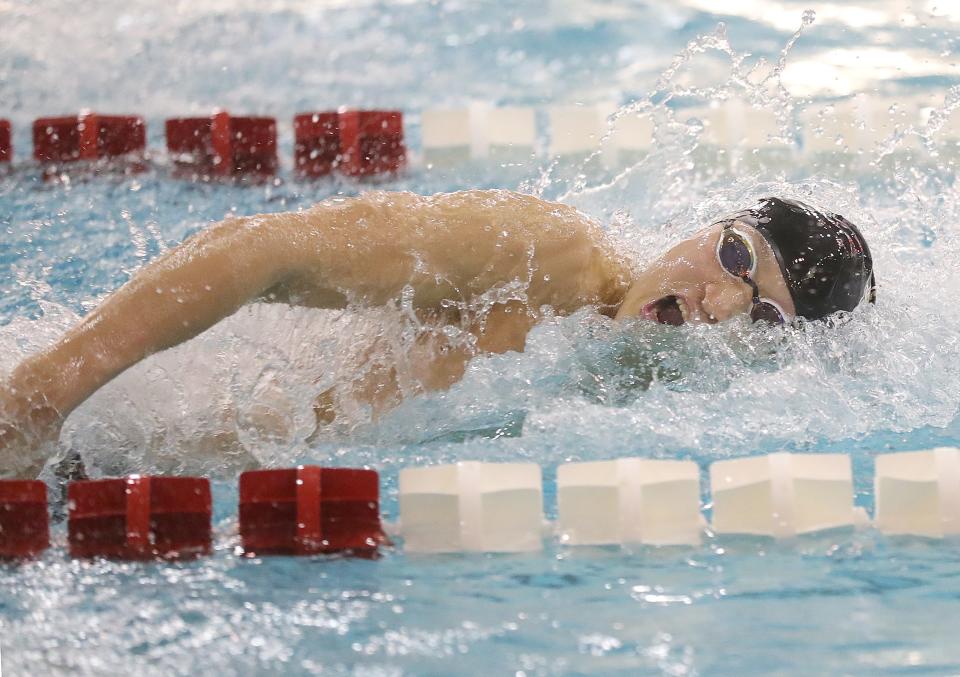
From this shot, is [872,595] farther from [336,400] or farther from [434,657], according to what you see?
[336,400]

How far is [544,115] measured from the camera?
4828 millimetres

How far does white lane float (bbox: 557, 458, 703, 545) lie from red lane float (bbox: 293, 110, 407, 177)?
2.56 meters

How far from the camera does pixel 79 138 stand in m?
4.03

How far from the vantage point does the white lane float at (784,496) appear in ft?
5.81

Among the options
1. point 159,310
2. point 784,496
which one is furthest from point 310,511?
point 784,496

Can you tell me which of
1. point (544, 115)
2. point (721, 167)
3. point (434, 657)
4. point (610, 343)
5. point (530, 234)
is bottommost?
point (434, 657)

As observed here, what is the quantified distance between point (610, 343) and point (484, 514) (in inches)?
24.8

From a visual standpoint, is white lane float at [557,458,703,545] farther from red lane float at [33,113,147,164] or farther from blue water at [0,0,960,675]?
red lane float at [33,113,147,164]

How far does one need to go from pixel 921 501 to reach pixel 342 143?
277cm

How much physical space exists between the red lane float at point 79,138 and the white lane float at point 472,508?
8.87 feet

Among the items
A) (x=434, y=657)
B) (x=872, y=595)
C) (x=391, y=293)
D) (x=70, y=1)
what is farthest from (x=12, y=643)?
(x=70, y=1)

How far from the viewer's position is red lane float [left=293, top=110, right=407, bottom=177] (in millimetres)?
4129

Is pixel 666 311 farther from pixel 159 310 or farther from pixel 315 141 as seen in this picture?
pixel 315 141

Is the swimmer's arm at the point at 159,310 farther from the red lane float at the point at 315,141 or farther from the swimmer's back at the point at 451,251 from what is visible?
the red lane float at the point at 315,141
